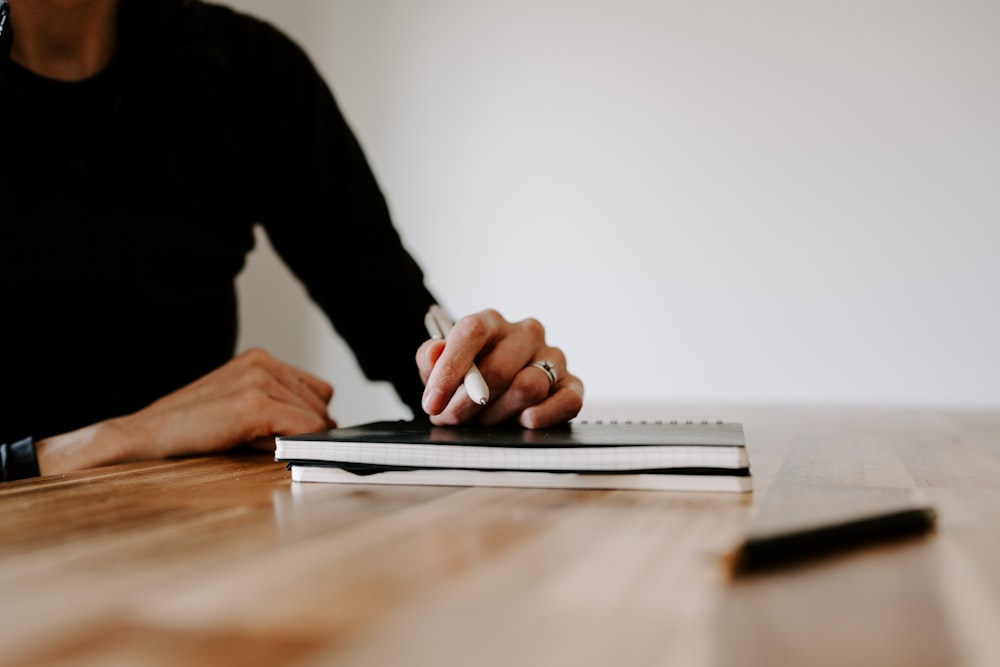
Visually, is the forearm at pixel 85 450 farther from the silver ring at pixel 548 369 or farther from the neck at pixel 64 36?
the neck at pixel 64 36

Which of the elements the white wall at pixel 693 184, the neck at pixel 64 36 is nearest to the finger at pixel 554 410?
the neck at pixel 64 36

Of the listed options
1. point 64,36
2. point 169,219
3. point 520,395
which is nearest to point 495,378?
point 520,395

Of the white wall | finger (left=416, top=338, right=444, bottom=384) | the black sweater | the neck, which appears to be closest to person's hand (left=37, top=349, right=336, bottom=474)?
finger (left=416, top=338, right=444, bottom=384)

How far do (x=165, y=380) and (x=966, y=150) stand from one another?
8.21ft

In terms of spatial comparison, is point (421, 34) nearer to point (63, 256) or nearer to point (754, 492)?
point (63, 256)

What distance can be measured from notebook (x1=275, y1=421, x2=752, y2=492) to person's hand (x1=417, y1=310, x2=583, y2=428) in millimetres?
53

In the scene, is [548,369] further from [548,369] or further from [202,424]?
[202,424]

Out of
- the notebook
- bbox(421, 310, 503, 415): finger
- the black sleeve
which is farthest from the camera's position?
the black sleeve

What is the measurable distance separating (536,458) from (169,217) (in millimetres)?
757

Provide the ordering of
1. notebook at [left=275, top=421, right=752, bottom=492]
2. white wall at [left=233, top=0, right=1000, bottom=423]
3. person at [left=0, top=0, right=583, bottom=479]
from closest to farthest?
notebook at [left=275, top=421, right=752, bottom=492] < person at [left=0, top=0, right=583, bottom=479] < white wall at [left=233, top=0, right=1000, bottom=423]

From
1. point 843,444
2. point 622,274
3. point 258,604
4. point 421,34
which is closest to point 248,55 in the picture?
point 843,444

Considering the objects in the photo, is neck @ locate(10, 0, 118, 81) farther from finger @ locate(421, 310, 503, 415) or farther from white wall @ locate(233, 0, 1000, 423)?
white wall @ locate(233, 0, 1000, 423)

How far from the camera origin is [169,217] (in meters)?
1.12

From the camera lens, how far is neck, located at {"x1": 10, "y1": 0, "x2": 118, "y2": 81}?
1014 mm
